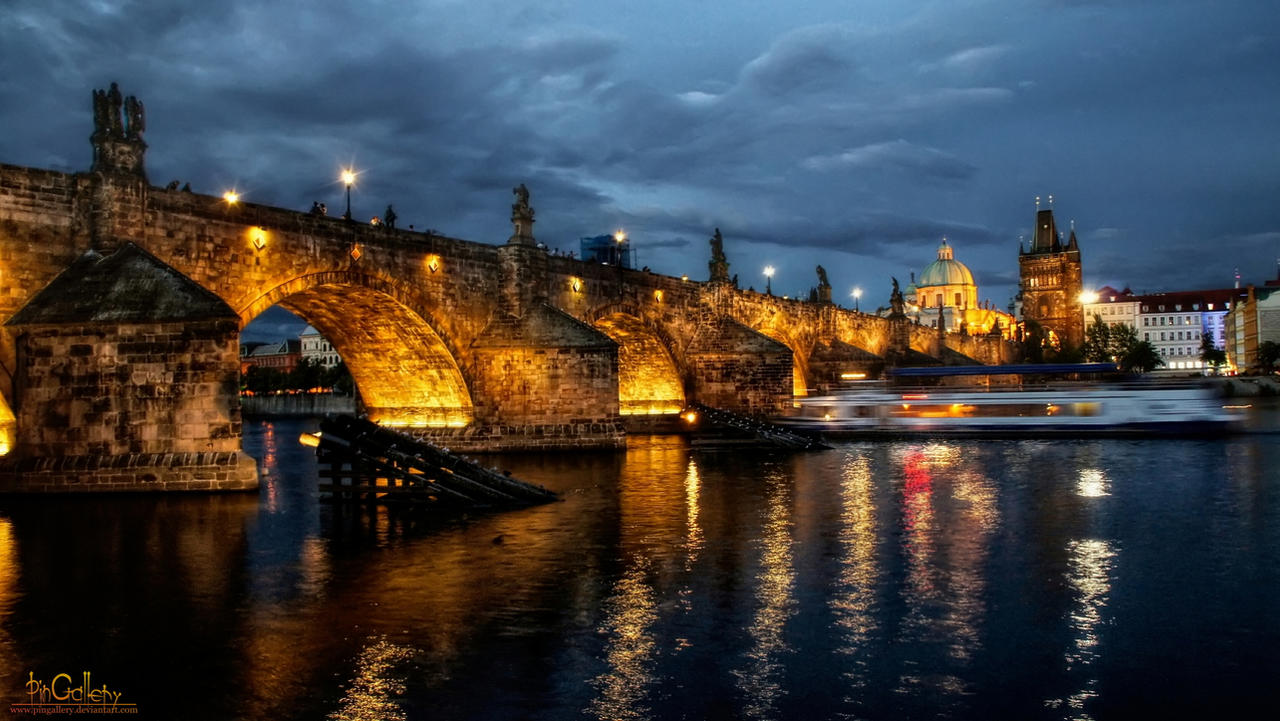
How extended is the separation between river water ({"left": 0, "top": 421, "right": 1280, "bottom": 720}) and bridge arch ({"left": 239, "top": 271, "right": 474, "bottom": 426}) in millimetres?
8985

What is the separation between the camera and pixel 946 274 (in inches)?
5876

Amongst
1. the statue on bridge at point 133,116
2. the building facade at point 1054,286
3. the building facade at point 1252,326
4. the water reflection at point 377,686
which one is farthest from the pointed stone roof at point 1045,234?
the water reflection at point 377,686

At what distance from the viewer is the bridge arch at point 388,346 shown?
25.2 meters

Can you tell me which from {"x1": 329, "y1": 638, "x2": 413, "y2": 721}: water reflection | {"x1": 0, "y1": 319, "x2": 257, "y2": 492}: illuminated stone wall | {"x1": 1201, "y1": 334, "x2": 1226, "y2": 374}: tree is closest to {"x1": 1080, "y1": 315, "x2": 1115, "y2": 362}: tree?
{"x1": 1201, "y1": 334, "x2": 1226, "y2": 374}: tree

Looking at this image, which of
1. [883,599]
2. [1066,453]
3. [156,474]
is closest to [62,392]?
[156,474]

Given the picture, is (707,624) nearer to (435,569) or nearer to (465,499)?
(435,569)

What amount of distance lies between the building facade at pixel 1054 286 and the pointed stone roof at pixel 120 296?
130 meters

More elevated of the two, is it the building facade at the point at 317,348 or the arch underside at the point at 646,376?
the building facade at the point at 317,348

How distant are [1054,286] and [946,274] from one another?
1741cm

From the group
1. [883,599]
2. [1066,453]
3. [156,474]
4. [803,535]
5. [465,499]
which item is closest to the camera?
[883,599]

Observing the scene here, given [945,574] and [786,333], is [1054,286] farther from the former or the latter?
[945,574]

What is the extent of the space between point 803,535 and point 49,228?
14582 mm

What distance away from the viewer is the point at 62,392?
1706 cm

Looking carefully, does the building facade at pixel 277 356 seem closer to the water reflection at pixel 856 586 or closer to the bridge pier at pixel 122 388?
the bridge pier at pixel 122 388
